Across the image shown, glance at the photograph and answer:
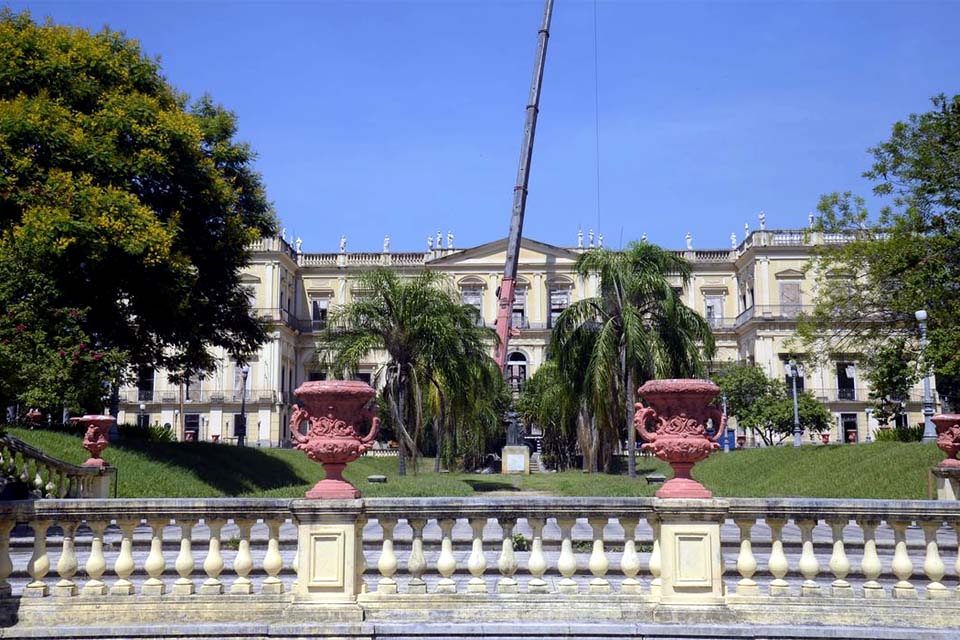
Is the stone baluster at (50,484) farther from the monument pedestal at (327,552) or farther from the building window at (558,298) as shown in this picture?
the building window at (558,298)

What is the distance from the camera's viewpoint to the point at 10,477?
12359mm

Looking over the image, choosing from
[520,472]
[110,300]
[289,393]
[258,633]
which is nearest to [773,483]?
[520,472]

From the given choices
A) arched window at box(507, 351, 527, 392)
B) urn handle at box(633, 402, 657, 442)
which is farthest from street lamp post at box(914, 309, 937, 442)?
arched window at box(507, 351, 527, 392)

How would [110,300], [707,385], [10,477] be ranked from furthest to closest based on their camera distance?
1. [110,300]
2. [10,477]
3. [707,385]

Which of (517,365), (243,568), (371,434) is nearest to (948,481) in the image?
(371,434)

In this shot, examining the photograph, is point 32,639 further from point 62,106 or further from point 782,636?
point 62,106

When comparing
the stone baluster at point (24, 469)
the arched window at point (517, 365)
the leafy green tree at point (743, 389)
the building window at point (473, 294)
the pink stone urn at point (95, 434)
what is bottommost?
the stone baluster at point (24, 469)

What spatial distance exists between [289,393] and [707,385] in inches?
2158

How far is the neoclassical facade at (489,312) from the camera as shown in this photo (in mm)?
54625

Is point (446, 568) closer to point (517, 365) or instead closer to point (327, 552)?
point (327, 552)

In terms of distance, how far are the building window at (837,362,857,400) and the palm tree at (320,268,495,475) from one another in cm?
3708

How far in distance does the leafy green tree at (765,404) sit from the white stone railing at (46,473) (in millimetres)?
32575

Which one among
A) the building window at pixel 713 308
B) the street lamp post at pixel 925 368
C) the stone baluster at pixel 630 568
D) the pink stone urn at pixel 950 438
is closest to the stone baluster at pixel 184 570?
the stone baluster at pixel 630 568

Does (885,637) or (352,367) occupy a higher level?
(352,367)
